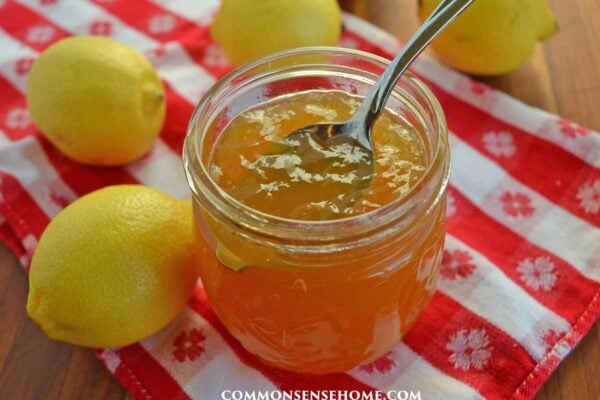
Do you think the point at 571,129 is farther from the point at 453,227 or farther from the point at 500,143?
the point at 453,227

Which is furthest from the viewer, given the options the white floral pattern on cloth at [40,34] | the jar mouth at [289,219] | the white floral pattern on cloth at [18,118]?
the white floral pattern on cloth at [40,34]

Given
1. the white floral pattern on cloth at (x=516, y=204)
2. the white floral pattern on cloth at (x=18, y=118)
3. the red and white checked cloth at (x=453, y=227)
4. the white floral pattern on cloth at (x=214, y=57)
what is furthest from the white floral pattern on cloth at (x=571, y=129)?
the white floral pattern on cloth at (x=18, y=118)

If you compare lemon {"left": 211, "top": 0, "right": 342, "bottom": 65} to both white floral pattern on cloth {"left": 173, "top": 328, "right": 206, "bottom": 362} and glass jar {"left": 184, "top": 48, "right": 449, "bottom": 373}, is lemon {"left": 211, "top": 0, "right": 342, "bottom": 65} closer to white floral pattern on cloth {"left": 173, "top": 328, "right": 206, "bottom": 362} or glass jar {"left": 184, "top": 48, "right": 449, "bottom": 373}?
glass jar {"left": 184, "top": 48, "right": 449, "bottom": 373}

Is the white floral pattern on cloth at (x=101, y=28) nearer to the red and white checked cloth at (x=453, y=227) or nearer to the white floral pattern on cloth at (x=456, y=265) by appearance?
the red and white checked cloth at (x=453, y=227)

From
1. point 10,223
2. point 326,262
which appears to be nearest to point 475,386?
point 326,262

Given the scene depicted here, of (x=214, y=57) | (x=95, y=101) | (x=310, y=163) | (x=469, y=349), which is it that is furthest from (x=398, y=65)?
(x=214, y=57)

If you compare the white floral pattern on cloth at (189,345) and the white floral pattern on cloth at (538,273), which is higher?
the white floral pattern on cloth at (538,273)

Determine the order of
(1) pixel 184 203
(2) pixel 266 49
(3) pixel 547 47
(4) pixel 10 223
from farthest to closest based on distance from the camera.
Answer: (3) pixel 547 47 → (2) pixel 266 49 → (4) pixel 10 223 → (1) pixel 184 203

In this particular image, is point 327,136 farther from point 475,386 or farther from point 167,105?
point 167,105
